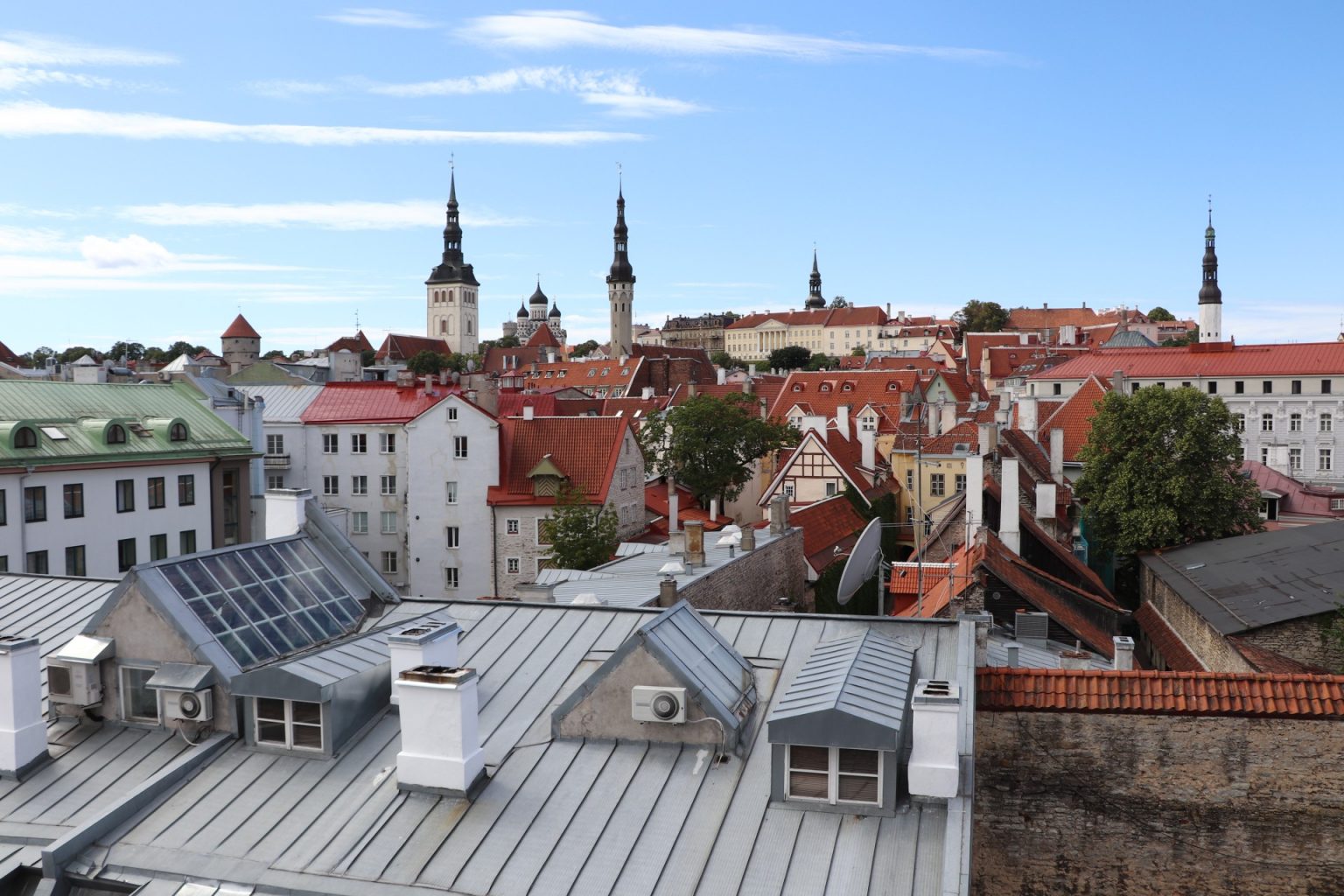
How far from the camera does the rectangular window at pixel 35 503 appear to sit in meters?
30.1

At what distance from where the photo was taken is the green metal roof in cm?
3111

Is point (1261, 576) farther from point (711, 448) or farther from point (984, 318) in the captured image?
point (984, 318)

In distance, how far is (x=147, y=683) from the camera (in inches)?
384

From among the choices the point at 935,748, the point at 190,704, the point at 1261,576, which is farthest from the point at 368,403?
the point at 935,748

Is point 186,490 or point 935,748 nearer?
point 935,748

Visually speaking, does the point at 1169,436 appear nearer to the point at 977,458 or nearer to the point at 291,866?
the point at 977,458

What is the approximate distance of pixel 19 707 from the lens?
9328 mm

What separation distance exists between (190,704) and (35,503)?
81.3 ft

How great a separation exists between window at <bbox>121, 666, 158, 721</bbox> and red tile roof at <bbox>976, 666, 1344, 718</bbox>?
8.24m

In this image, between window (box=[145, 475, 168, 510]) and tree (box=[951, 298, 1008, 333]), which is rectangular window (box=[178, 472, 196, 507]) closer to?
window (box=[145, 475, 168, 510])

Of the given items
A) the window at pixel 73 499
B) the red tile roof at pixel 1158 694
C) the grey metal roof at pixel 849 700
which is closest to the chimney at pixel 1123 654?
the red tile roof at pixel 1158 694

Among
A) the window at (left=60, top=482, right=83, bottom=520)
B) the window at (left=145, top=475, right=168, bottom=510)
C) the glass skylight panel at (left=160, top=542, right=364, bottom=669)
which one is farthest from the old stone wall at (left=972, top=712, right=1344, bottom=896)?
the window at (left=145, top=475, right=168, bottom=510)

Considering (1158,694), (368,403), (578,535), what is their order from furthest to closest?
(368,403), (578,535), (1158,694)

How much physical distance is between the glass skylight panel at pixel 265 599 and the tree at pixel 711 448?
1403 inches
